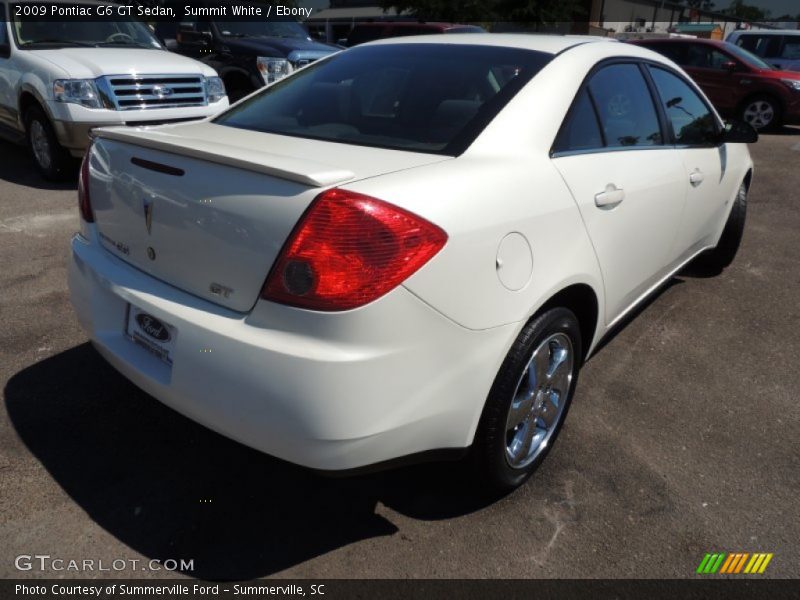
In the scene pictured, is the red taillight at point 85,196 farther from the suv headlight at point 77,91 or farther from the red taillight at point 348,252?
the suv headlight at point 77,91

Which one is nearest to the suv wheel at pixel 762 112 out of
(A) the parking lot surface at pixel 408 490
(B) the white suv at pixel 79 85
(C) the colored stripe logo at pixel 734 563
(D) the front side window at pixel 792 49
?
(D) the front side window at pixel 792 49

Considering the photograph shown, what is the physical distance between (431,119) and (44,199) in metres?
5.09

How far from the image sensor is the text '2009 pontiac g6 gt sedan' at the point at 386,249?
176 cm

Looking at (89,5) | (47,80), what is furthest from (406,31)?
(47,80)

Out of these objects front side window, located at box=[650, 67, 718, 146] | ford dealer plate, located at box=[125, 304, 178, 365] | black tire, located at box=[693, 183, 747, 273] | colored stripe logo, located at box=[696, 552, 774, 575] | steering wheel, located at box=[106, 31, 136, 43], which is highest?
steering wheel, located at box=[106, 31, 136, 43]

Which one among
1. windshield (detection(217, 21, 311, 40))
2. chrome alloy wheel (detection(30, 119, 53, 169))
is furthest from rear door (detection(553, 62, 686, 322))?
windshield (detection(217, 21, 311, 40))

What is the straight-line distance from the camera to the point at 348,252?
68.9 inches

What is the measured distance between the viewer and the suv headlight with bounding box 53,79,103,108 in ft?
20.2

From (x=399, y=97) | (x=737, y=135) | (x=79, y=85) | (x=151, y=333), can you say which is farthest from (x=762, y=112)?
(x=151, y=333)

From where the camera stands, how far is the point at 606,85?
284 centimetres

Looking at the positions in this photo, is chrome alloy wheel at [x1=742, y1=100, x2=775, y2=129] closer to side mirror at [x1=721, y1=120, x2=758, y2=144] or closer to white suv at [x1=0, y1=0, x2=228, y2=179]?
side mirror at [x1=721, y1=120, x2=758, y2=144]

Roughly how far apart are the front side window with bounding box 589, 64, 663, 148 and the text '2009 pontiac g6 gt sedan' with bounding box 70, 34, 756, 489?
17 millimetres

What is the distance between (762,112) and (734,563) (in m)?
12.2

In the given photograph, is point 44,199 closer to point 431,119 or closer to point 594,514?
point 431,119
